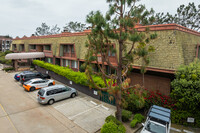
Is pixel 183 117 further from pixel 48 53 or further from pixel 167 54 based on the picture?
pixel 48 53

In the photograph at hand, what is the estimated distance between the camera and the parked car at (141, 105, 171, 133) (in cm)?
909

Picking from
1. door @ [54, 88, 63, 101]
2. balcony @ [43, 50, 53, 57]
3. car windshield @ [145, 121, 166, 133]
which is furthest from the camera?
balcony @ [43, 50, 53, 57]

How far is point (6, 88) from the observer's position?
64.6 feet

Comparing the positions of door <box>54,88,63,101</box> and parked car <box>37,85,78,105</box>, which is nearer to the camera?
parked car <box>37,85,78,105</box>

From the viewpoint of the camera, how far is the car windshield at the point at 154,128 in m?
9.02

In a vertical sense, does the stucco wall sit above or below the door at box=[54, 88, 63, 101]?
above

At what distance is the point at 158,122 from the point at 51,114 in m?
9.67

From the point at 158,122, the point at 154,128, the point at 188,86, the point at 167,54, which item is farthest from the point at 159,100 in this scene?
the point at 167,54

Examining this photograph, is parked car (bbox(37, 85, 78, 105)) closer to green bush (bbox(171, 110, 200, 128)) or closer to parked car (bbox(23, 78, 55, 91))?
parked car (bbox(23, 78, 55, 91))

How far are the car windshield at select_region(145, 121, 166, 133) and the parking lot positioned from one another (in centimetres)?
393

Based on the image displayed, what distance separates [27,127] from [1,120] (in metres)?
2.85

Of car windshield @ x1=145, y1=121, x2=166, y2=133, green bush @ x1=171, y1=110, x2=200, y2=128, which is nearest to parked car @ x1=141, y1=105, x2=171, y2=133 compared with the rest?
car windshield @ x1=145, y1=121, x2=166, y2=133

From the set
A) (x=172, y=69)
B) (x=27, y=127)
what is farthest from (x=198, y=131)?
(x=27, y=127)

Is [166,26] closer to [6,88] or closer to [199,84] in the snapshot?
[199,84]
